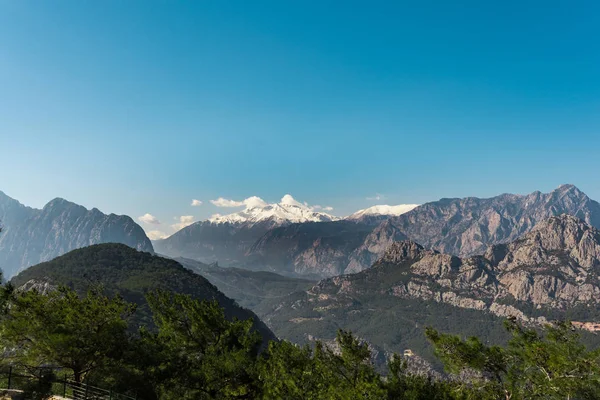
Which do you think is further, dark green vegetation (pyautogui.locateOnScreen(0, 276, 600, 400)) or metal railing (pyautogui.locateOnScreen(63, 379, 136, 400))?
metal railing (pyautogui.locateOnScreen(63, 379, 136, 400))

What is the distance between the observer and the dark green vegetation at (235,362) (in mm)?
28500

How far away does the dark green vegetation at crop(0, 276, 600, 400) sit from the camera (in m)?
28.5

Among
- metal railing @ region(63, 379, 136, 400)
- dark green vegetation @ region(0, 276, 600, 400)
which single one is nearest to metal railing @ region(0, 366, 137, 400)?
metal railing @ region(63, 379, 136, 400)

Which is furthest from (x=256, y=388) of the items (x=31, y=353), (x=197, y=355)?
(x=31, y=353)

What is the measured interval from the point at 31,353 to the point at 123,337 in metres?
7.43

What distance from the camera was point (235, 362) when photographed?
35.5m

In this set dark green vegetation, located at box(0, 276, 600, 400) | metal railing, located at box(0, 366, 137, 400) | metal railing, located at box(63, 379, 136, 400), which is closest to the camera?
dark green vegetation, located at box(0, 276, 600, 400)

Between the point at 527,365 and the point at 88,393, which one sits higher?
the point at 527,365

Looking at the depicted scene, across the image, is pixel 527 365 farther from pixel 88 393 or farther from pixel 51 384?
pixel 51 384

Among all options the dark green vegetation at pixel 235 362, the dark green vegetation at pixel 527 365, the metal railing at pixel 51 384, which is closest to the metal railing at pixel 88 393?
the metal railing at pixel 51 384

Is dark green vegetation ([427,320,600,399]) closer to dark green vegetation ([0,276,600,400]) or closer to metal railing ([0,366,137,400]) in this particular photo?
dark green vegetation ([0,276,600,400])

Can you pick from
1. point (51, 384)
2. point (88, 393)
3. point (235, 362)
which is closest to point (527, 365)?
point (235, 362)

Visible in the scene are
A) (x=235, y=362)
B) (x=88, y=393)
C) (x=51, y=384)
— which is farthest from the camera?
(x=235, y=362)

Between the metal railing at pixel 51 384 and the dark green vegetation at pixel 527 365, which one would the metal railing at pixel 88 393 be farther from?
the dark green vegetation at pixel 527 365
